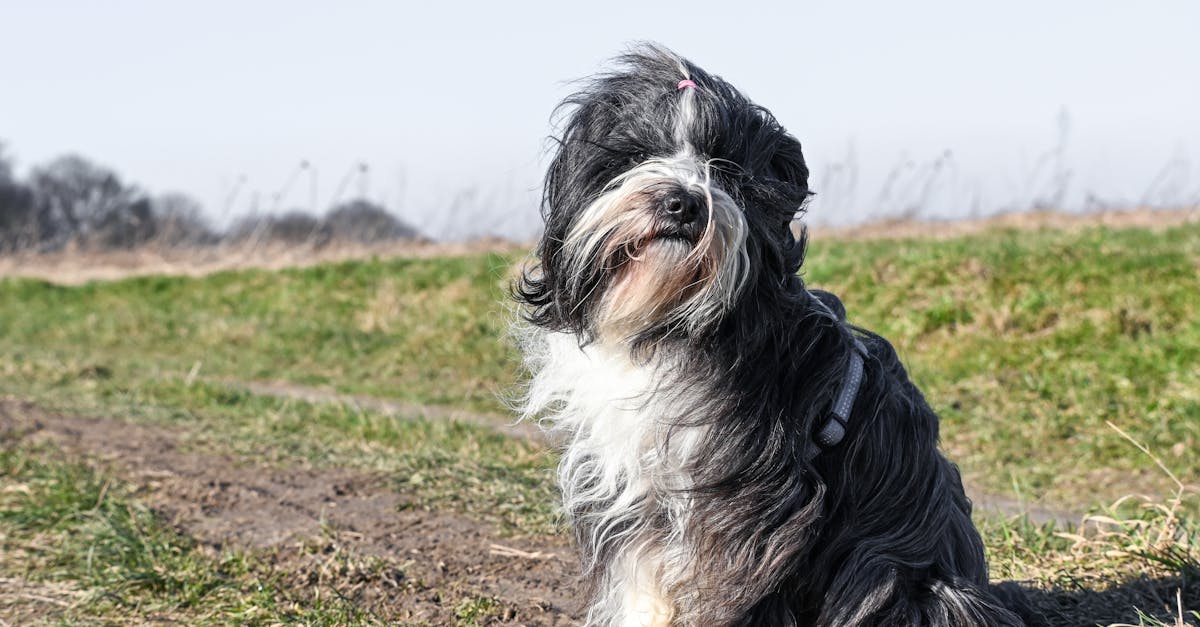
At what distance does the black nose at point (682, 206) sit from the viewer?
258cm

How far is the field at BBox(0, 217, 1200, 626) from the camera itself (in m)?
4.11

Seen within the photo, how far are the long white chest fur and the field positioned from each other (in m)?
0.36

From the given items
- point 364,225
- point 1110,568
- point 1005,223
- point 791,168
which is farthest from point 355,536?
point 364,225

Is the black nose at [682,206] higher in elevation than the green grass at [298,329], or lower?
higher

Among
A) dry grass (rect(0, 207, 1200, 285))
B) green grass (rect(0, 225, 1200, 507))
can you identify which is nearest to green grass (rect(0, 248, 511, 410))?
green grass (rect(0, 225, 1200, 507))

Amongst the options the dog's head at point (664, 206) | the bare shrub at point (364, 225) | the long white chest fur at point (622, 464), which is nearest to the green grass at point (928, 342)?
the long white chest fur at point (622, 464)

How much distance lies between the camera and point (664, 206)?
258cm

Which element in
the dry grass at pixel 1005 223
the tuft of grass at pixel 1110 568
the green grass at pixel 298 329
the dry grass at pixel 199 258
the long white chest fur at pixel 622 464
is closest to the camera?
the long white chest fur at pixel 622 464

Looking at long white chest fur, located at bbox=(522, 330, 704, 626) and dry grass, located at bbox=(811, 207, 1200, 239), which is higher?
long white chest fur, located at bbox=(522, 330, 704, 626)

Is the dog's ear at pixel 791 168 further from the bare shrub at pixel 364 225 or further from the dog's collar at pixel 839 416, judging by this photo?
the bare shrub at pixel 364 225

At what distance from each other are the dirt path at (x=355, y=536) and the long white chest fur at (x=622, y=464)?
834mm

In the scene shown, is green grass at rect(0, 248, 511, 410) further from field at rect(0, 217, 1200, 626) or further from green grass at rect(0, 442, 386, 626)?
green grass at rect(0, 442, 386, 626)

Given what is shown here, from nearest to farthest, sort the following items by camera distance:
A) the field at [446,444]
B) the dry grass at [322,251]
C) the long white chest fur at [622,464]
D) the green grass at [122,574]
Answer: the long white chest fur at [622,464] < the green grass at [122,574] < the field at [446,444] < the dry grass at [322,251]

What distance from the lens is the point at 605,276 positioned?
109 inches
